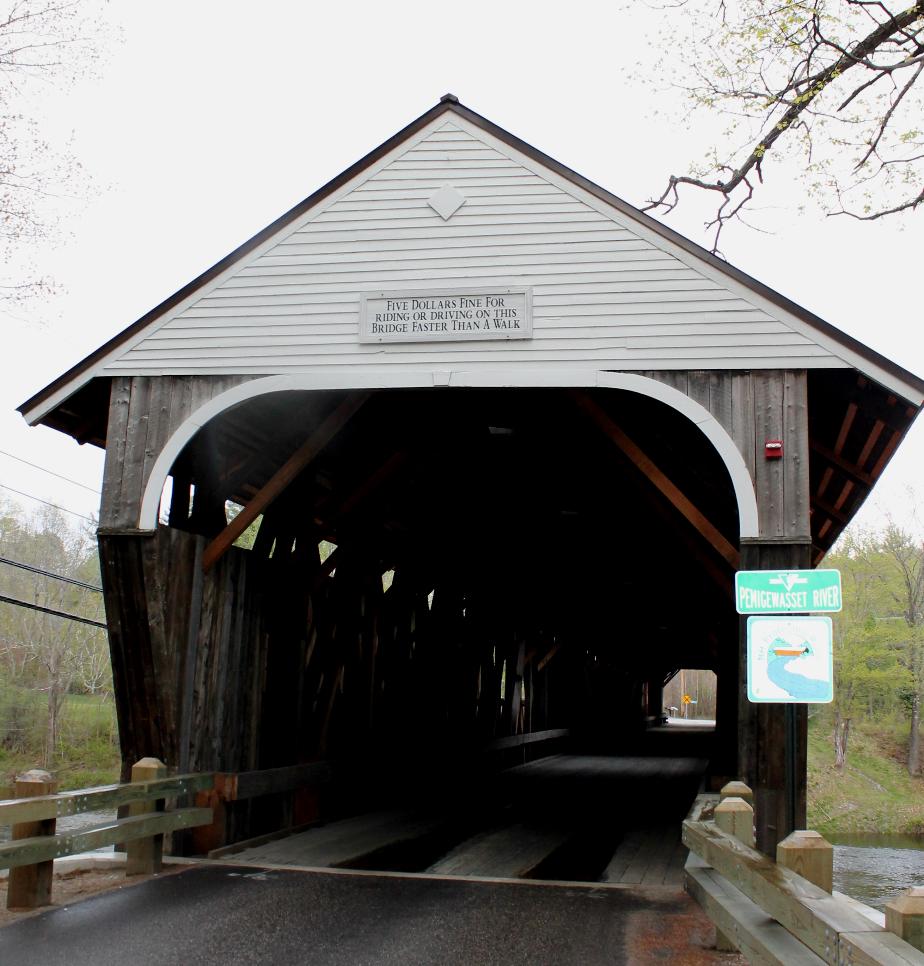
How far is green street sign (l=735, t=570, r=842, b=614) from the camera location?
5586mm

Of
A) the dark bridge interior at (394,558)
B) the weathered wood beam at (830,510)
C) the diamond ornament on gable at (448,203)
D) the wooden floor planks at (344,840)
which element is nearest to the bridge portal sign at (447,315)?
the diamond ornament on gable at (448,203)

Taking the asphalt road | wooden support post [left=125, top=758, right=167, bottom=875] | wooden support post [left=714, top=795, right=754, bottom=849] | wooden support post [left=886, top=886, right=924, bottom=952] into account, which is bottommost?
the asphalt road

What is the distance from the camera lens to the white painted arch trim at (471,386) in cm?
745

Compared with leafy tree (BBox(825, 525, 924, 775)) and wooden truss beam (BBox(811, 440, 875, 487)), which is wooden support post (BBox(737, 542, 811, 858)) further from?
leafy tree (BBox(825, 525, 924, 775))

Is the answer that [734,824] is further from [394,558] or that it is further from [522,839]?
[394,558]

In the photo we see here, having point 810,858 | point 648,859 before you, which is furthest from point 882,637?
point 810,858

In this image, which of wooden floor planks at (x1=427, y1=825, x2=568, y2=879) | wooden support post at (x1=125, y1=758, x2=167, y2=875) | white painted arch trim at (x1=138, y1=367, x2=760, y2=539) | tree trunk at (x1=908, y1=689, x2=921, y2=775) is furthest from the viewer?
tree trunk at (x1=908, y1=689, x2=921, y2=775)

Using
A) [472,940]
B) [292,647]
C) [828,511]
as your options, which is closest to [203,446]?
[292,647]

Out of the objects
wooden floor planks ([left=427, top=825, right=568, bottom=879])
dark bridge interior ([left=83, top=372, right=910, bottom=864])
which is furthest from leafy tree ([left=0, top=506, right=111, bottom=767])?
wooden floor planks ([left=427, top=825, right=568, bottom=879])

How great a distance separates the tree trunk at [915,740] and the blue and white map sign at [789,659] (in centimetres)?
3357

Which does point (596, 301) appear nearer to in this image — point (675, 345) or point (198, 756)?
point (675, 345)

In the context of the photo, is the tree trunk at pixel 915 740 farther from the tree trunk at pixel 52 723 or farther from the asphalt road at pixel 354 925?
the asphalt road at pixel 354 925

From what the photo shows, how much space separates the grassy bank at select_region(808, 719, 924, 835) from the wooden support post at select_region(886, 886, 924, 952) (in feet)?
82.9

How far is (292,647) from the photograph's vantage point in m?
9.86
